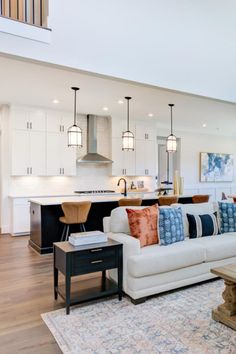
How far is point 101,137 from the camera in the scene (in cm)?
769

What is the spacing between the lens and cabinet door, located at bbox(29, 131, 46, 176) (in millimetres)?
6520

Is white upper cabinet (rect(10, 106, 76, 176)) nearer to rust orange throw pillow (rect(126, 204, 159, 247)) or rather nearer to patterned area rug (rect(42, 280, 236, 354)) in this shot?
rust orange throw pillow (rect(126, 204, 159, 247))

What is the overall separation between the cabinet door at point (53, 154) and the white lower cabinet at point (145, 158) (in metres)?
2.25

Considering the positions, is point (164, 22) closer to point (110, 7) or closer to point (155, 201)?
point (110, 7)

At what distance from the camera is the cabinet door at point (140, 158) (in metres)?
7.89

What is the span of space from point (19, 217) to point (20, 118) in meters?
2.26

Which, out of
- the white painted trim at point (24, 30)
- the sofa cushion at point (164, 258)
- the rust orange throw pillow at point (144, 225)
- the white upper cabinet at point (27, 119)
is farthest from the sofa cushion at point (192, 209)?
the white upper cabinet at point (27, 119)

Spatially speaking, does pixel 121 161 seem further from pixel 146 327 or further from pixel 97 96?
A: pixel 146 327

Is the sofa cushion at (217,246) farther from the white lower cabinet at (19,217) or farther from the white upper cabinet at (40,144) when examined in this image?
the white upper cabinet at (40,144)

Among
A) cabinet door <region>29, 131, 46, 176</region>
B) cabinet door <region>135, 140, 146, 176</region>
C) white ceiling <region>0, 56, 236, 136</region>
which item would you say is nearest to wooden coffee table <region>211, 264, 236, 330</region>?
white ceiling <region>0, 56, 236, 136</region>

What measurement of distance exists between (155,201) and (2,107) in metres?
4.15

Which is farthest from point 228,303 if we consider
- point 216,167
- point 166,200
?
point 216,167

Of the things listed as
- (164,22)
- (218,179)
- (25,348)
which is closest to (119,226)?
(25,348)

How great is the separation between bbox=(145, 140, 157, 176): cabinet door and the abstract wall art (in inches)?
96.0
